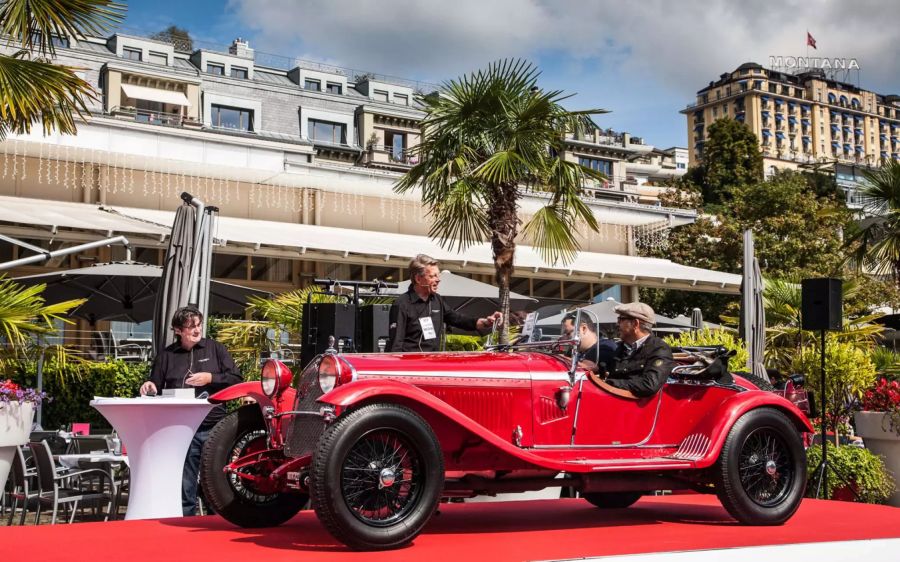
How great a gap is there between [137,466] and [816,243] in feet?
99.0

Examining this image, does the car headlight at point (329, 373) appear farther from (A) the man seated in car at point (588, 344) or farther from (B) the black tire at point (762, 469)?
(B) the black tire at point (762, 469)

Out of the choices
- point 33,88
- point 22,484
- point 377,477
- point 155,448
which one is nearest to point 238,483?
point 377,477

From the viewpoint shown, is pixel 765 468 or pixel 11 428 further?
pixel 11 428

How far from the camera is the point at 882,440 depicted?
868 centimetres

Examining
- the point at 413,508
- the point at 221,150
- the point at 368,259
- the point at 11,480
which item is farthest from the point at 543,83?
the point at 221,150

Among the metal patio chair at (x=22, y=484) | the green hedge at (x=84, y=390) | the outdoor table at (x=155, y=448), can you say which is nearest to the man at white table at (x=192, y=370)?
the outdoor table at (x=155, y=448)

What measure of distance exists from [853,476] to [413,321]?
414 centimetres

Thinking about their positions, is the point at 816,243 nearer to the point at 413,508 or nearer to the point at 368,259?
the point at 368,259

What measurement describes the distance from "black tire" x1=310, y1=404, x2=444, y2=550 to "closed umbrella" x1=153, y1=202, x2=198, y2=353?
4.99 meters

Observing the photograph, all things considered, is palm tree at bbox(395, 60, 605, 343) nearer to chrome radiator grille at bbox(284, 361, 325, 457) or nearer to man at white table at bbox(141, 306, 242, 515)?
man at white table at bbox(141, 306, 242, 515)

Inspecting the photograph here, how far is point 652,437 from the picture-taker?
5473 mm

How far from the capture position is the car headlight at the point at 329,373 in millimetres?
4605

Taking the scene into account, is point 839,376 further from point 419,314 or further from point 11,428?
point 11,428

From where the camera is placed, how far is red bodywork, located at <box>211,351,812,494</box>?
4648 millimetres
